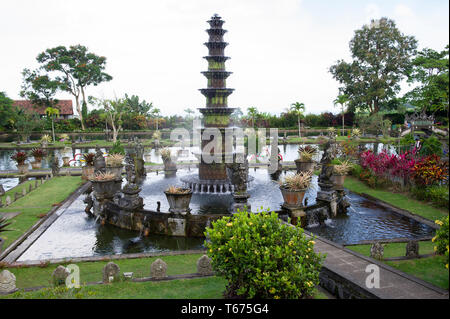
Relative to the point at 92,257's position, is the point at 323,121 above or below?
above

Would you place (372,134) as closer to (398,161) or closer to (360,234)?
(398,161)

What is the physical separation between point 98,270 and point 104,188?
245 inches

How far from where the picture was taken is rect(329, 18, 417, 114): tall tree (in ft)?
172

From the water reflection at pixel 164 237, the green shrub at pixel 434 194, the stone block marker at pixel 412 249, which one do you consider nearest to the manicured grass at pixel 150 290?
the water reflection at pixel 164 237

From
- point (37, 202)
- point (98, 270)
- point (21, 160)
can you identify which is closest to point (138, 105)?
point (21, 160)

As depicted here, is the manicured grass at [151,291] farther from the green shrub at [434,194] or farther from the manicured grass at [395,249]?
the green shrub at [434,194]

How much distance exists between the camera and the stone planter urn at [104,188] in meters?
14.4

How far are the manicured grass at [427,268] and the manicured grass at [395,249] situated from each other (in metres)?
0.98

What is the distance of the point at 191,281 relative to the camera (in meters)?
7.66

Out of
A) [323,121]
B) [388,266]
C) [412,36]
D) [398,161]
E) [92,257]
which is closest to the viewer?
[388,266]

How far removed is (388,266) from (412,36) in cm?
5748

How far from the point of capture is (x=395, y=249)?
9984 mm
